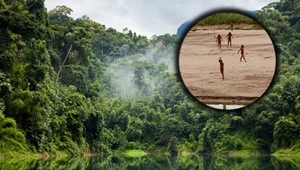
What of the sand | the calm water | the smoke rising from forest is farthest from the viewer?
the smoke rising from forest

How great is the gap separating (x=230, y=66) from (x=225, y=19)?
0.12m

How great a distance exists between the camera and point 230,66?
3.44ft

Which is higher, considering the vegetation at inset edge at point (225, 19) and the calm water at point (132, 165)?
the vegetation at inset edge at point (225, 19)

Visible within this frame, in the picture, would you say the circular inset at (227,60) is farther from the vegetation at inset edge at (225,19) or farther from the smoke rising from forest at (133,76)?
the smoke rising from forest at (133,76)

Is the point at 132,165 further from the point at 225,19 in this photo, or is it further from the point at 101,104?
the point at 101,104

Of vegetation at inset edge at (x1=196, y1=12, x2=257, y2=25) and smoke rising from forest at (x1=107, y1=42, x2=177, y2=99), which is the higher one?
vegetation at inset edge at (x1=196, y1=12, x2=257, y2=25)

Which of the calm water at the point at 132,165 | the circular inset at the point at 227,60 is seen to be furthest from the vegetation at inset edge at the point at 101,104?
the calm water at the point at 132,165

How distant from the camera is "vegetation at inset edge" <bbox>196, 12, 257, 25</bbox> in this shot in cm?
108

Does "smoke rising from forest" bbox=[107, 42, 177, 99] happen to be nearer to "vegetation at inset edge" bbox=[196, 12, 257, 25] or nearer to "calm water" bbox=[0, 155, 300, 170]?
"calm water" bbox=[0, 155, 300, 170]

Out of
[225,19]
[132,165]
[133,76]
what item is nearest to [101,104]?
[133,76]

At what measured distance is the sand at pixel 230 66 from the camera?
1045mm

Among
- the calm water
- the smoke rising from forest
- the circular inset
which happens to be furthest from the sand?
the smoke rising from forest

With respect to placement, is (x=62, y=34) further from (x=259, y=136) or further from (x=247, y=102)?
(x=247, y=102)

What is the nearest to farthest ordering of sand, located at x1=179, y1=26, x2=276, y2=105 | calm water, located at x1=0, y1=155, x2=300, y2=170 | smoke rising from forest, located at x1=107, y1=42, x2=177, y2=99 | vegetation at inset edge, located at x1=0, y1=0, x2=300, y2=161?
sand, located at x1=179, y1=26, x2=276, y2=105 < calm water, located at x1=0, y1=155, x2=300, y2=170 < vegetation at inset edge, located at x1=0, y1=0, x2=300, y2=161 < smoke rising from forest, located at x1=107, y1=42, x2=177, y2=99
